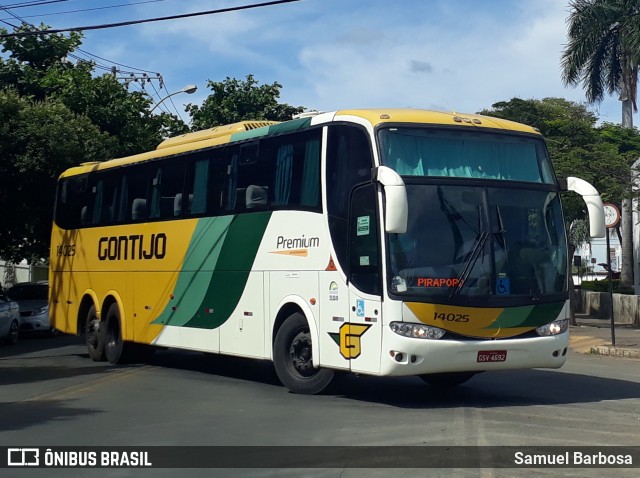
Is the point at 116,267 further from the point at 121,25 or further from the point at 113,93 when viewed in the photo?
the point at 113,93

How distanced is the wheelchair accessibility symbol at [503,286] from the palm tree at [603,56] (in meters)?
23.7

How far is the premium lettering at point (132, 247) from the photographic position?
1616cm

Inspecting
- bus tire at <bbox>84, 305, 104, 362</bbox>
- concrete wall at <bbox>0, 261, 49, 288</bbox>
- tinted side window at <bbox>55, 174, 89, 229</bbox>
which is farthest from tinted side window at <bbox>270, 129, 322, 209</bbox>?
concrete wall at <bbox>0, 261, 49, 288</bbox>

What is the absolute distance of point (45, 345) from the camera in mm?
23531

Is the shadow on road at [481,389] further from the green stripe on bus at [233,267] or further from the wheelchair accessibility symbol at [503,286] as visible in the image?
the wheelchair accessibility symbol at [503,286]

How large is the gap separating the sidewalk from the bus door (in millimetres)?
10326

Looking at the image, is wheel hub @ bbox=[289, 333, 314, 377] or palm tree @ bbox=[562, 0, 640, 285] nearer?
wheel hub @ bbox=[289, 333, 314, 377]

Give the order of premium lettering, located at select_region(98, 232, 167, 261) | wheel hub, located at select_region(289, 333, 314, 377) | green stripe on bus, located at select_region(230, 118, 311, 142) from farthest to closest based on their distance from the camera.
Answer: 1. premium lettering, located at select_region(98, 232, 167, 261)
2. green stripe on bus, located at select_region(230, 118, 311, 142)
3. wheel hub, located at select_region(289, 333, 314, 377)

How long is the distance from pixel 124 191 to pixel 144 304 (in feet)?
7.68

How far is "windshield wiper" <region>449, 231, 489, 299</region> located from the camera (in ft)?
35.7

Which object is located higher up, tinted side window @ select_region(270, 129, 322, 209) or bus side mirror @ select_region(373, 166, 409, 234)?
tinted side window @ select_region(270, 129, 322, 209)

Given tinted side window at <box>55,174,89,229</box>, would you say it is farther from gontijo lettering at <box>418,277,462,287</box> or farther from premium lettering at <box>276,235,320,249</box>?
gontijo lettering at <box>418,277,462,287</box>

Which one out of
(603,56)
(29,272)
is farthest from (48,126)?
(29,272)

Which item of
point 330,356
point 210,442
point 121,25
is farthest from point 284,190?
point 121,25
